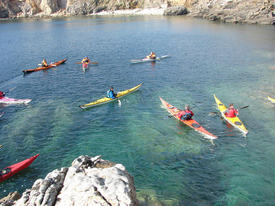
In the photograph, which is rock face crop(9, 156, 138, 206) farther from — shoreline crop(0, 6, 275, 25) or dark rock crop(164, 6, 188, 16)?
dark rock crop(164, 6, 188, 16)

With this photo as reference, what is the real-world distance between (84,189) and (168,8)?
107 metres

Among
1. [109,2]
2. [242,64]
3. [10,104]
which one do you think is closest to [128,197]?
[10,104]

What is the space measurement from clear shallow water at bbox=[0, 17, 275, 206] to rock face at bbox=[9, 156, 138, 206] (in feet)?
16.1

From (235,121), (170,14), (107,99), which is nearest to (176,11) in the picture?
(170,14)

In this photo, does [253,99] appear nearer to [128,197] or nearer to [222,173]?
[222,173]

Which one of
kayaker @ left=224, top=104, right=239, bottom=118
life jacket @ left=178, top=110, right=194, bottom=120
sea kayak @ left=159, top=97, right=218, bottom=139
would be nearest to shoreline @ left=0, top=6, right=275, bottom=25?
kayaker @ left=224, top=104, right=239, bottom=118

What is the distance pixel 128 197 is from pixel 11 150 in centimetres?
1364

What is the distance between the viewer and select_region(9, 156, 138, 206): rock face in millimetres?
7404

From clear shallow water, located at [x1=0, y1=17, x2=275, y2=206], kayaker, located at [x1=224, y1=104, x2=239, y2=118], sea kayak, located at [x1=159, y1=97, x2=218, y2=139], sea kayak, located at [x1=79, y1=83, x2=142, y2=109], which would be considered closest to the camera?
clear shallow water, located at [x1=0, y1=17, x2=275, y2=206]

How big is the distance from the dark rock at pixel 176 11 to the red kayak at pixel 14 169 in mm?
98441

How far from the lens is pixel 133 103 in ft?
82.2

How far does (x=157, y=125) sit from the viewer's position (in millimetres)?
20703

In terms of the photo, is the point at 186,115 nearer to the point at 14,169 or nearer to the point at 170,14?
the point at 14,169

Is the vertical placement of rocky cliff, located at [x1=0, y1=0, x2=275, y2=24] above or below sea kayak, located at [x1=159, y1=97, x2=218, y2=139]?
above
